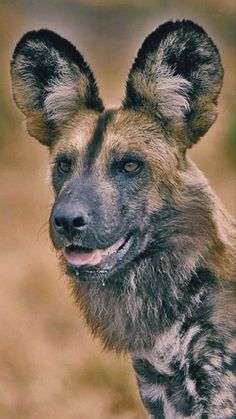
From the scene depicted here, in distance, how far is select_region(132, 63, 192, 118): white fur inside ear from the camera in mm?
3391

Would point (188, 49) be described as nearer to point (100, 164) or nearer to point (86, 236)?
point (100, 164)

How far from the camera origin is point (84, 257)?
3271 millimetres

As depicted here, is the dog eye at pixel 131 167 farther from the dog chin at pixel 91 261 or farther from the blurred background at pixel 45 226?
the blurred background at pixel 45 226

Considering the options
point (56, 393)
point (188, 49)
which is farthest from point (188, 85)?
point (56, 393)

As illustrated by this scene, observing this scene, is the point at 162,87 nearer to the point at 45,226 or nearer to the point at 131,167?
the point at 131,167

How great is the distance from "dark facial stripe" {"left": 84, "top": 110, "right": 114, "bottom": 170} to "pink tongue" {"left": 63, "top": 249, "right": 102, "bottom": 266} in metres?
0.26

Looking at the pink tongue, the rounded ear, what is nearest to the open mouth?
the pink tongue

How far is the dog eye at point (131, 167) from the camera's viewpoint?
3.36 m

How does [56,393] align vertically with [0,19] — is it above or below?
below

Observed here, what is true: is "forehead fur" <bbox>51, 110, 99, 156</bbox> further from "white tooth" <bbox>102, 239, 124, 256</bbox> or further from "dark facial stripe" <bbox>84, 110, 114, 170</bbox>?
"white tooth" <bbox>102, 239, 124, 256</bbox>

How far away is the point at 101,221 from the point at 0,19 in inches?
168

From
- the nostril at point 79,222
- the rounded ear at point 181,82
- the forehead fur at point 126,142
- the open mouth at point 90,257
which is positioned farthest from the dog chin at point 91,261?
the rounded ear at point 181,82

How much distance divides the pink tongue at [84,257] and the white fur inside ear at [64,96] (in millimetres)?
516

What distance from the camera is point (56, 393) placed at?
5422 mm
